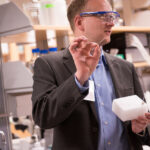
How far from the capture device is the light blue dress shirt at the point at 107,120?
4.11ft

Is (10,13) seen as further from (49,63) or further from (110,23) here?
(110,23)

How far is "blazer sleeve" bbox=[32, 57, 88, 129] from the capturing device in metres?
1.04

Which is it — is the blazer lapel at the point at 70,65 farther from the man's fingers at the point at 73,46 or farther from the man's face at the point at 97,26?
the man's fingers at the point at 73,46

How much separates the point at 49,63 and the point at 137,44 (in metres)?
1.62

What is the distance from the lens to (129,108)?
1.16 m

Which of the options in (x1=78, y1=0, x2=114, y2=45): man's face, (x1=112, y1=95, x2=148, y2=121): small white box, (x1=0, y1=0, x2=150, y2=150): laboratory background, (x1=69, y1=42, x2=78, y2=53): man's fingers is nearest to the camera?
(x1=69, y1=42, x2=78, y2=53): man's fingers

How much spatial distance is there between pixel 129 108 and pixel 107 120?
16 cm

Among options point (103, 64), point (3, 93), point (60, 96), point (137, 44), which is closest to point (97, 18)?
point (103, 64)

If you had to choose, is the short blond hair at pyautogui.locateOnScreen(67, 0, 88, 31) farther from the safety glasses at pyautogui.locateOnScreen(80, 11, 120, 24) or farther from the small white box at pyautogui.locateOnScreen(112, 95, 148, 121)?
the small white box at pyautogui.locateOnScreen(112, 95, 148, 121)

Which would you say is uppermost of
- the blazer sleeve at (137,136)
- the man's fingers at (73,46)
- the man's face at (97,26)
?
the man's face at (97,26)

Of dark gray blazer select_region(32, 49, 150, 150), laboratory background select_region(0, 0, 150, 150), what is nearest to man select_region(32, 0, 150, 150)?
dark gray blazer select_region(32, 49, 150, 150)

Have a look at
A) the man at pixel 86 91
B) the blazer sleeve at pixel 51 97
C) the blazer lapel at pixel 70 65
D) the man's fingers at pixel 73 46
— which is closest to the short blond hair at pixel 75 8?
the man at pixel 86 91

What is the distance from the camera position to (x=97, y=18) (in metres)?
1.35

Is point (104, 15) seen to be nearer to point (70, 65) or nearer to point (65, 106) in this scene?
point (70, 65)
